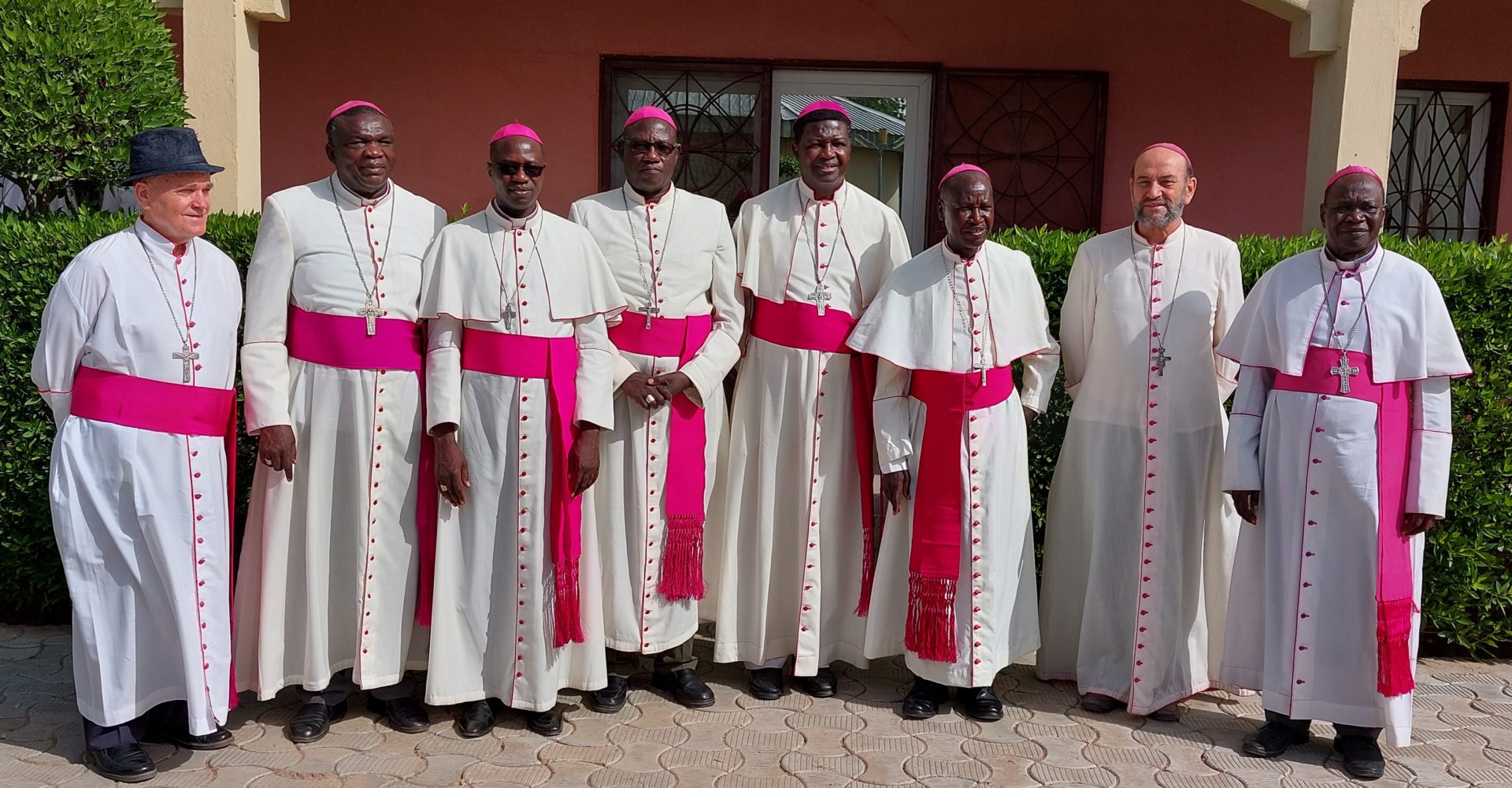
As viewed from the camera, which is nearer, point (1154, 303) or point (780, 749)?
point (780, 749)

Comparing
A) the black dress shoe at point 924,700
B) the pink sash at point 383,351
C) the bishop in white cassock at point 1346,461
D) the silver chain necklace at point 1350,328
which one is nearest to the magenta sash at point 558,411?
the pink sash at point 383,351

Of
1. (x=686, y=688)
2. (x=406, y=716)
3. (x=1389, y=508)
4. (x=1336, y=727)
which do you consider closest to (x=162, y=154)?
(x=406, y=716)

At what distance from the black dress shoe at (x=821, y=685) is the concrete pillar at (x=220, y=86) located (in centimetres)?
331

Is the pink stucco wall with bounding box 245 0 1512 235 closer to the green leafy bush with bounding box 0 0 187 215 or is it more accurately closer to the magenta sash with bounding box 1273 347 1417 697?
the green leafy bush with bounding box 0 0 187 215

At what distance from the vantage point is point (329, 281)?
4012 millimetres

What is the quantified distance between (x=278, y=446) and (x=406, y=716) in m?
1.01

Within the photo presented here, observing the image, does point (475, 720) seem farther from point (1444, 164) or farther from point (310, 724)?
point (1444, 164)

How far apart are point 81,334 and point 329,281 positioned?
723 millimetres

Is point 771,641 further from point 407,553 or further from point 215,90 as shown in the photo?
point 215,90

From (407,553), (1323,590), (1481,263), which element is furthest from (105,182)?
(1481,263)

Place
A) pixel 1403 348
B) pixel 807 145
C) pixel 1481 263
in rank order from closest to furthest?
1. pixel 1403 348
2. pixel 807 145
3. pixel 1481 263

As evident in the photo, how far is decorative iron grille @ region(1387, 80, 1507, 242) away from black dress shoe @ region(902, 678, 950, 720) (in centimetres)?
571

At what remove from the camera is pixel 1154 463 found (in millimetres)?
4449

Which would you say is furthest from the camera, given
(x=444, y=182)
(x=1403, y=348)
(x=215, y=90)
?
(x=444, y=182)
